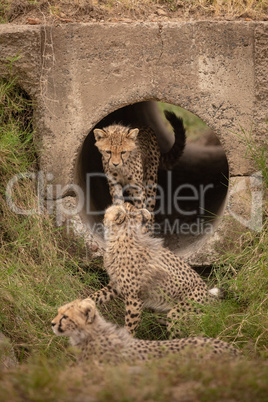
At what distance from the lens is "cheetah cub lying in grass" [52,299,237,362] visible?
11.7ft

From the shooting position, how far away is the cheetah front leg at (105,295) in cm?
470

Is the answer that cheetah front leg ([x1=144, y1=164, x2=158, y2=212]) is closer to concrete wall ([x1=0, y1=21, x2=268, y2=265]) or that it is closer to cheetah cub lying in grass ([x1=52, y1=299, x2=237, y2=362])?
concrete wall ([x1=0, y1=21, x2=268, y2=265])

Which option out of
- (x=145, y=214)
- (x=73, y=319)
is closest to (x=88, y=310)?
(x=73, y=319)

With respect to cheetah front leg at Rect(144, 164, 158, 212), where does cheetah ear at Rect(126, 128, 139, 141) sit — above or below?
above

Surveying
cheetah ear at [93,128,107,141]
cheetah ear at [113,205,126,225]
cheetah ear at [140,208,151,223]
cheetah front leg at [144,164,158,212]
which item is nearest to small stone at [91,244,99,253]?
cheetah ear at [140,208,151,223]

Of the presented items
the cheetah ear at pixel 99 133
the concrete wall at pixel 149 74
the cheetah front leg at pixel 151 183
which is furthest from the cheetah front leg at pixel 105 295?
the cheetah front leg at pixel 151 183

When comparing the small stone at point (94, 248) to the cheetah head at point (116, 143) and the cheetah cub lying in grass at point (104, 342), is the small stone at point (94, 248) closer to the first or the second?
the cheetah head at point (116, 143)

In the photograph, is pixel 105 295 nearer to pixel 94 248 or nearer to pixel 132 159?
pixel 94 248

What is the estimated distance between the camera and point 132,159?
5680 millimetres

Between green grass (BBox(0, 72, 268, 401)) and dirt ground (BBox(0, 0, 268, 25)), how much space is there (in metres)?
0.74

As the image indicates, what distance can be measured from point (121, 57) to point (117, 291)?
2.03 metres

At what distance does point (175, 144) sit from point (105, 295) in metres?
2.54

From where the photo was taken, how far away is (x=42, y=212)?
5.16 m

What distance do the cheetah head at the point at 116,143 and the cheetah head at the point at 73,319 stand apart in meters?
1.93
